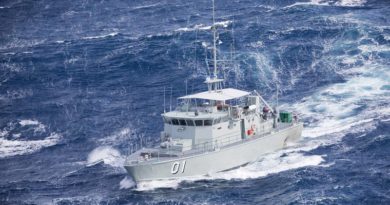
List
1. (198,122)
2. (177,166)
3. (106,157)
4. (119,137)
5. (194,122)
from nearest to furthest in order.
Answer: (177,166) < (194,122) < (198,122) < (106,157) < (119,137)

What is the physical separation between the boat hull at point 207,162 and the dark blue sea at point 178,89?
0.84m

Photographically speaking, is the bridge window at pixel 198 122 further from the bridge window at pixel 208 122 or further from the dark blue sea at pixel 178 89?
the dark blue sea at pixel 178 89

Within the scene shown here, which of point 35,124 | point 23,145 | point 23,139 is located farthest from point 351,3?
point 23,145

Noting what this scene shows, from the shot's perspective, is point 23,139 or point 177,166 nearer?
point 177,166

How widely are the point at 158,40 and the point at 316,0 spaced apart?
27.7 m

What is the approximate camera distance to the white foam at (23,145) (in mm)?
79438

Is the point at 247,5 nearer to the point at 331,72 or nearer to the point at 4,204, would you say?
the point at 331,72

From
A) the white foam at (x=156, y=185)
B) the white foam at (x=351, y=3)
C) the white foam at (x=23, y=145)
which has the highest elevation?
the white foam at (x=351, y=3)

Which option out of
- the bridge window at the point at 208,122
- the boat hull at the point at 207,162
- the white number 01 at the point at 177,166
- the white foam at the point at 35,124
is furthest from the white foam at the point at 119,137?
the white number 01 at the point at 177,166

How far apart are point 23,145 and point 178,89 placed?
65.6 ft

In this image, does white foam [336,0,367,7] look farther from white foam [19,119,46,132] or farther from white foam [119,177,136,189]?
white foam [119,177,136,189]

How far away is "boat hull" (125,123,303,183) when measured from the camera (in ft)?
219

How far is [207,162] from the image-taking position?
2719 inches

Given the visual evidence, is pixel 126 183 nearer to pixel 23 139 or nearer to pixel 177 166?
pixel 177 166
